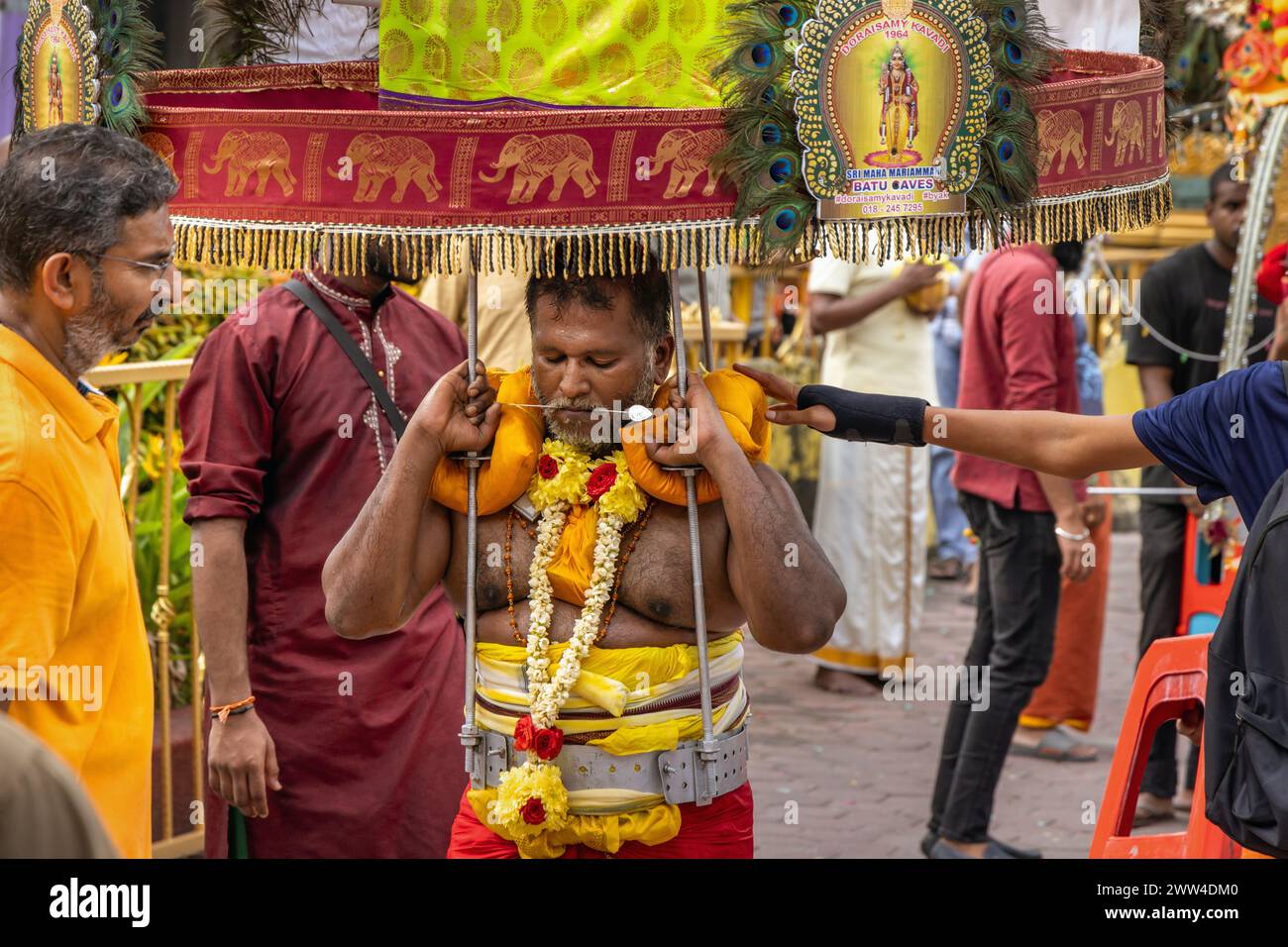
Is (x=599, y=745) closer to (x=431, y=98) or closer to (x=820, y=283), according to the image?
(x=431, y=98)

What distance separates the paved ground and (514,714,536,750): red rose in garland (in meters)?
2.54

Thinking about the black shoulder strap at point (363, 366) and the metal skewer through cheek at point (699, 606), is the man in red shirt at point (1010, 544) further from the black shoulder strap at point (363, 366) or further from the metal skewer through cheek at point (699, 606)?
the metal skewer through cheek at point (699, 606)

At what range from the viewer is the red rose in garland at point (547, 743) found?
3.04 metres

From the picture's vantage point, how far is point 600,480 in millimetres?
3154

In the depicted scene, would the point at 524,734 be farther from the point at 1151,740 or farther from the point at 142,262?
the point at 1151,740

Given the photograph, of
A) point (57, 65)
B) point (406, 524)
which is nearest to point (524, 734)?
point (406, 524)

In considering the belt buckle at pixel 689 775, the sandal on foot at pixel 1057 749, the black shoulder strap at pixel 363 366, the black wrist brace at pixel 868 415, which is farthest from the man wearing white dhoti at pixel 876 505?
the belt buckle at pixel 689 775

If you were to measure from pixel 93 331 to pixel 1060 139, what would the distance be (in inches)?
73.5

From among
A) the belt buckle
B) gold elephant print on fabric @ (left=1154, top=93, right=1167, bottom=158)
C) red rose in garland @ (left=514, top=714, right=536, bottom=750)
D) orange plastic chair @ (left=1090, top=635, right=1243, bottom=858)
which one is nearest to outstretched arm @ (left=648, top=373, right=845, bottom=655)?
the belt buckle

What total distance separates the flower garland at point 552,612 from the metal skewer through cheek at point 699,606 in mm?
139

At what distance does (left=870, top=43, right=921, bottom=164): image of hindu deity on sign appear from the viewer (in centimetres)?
276

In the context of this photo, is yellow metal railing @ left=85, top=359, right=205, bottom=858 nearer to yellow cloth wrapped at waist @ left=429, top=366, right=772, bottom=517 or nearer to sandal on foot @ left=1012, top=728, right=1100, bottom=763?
yellow cloth wrapped at waist @ left=429, top=366, right=772, bottom=517
